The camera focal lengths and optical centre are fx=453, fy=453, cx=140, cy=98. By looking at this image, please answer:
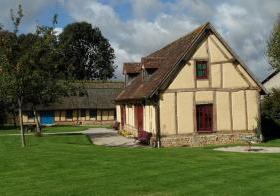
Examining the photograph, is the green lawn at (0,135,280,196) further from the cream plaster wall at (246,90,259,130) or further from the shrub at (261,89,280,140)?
the shrub at (261,89,280,140)

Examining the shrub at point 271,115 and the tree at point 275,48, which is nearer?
the shrub at point 271,115

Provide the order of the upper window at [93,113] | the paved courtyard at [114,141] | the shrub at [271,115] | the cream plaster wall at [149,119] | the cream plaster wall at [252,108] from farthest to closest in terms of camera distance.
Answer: the upper window at [93,113] → the shrub at [271,115] → the paved courtyard at [114,141] → the cream plaster wall at [252,108] → the cream plaster wall at [149,119]

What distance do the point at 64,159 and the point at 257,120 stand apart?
52.6 feet

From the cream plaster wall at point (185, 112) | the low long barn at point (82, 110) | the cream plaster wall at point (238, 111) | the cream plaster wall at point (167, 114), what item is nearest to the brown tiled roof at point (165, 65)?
the cream plaster wall at point (167, 114)

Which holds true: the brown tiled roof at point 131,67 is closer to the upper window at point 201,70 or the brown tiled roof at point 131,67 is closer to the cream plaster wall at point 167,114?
the upper window at point 201,70

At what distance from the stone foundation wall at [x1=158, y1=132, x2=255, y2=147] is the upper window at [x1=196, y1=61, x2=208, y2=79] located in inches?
147

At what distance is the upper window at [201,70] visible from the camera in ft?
95.6

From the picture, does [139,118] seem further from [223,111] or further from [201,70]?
[223,111]

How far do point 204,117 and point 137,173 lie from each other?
14775mm

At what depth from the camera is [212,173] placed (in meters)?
15.1

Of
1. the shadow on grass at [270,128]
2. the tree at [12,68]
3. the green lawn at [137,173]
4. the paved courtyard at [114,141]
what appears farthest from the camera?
the shadow on grass at [270,128]

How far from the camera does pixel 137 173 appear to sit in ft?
49.3

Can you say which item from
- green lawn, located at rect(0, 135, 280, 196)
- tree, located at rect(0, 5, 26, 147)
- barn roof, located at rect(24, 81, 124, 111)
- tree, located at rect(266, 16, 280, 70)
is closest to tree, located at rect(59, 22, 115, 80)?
barn roof, located at rect(24, 81, 124, 111)

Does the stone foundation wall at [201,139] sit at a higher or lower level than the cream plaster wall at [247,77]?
lower
